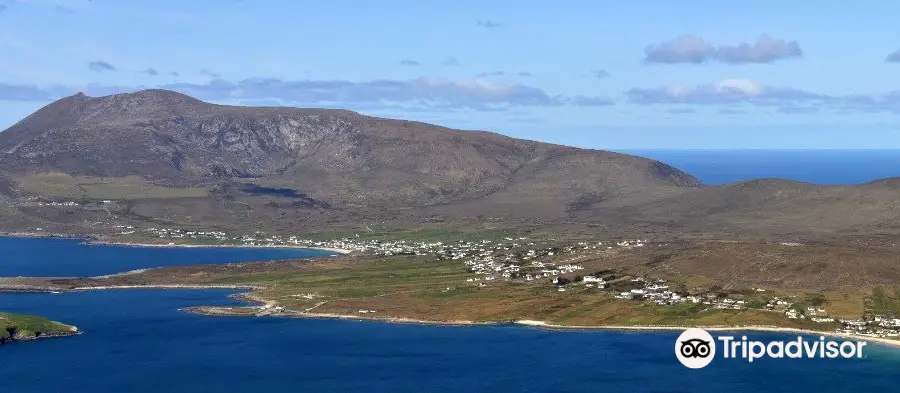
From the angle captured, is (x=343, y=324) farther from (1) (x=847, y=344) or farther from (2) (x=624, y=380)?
(1) (x=847, y=344)

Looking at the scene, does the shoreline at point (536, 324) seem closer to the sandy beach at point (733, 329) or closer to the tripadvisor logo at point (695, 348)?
the sandy beach at point (733, 329)

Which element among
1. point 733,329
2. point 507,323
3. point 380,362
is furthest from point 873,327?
point 380,362

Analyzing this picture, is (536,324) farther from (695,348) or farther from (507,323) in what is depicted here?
(695,348)

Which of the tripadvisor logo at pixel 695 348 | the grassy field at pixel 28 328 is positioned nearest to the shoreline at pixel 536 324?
the tripadvisor logo at pixel 695 348

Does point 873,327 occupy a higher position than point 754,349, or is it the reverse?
point 873,327

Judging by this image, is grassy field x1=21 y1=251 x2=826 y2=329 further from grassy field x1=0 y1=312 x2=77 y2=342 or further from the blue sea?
grassy field x1=0 y1=312 x2=77 y2=342

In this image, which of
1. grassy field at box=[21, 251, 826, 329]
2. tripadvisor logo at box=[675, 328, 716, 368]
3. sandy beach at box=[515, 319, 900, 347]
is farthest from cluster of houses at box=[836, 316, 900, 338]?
tripadvisor logo at box=[675, 328, 716, 368]
